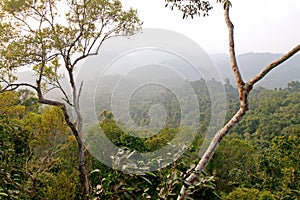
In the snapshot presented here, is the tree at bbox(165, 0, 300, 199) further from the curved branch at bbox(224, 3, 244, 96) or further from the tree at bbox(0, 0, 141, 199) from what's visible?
the tree at bbox(0, 0, 141, 199)

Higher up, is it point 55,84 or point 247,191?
point 55,84

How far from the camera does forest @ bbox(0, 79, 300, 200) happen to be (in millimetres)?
1363

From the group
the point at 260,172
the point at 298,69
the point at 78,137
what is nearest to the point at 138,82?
the point at 78,137

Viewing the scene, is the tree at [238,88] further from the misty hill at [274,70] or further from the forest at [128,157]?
the misty hill at [274,70]

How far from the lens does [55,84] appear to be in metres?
5.79

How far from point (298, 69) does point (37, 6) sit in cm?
4461

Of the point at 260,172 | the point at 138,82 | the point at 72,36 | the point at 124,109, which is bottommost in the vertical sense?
the point at 260,172

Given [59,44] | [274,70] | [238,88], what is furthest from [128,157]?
[274,70]

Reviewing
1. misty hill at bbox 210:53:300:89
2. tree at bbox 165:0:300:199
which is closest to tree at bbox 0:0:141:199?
tree at bbox 165:0:300:199

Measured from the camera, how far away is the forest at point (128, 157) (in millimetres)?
1363

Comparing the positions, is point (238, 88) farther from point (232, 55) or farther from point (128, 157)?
point (128, 157)

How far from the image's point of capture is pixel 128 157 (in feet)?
4.27

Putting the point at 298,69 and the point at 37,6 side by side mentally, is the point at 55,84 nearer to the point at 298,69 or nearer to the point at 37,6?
the point at 37,6

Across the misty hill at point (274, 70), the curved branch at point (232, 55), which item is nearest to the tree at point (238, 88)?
the curved branch at point (232, 55)
